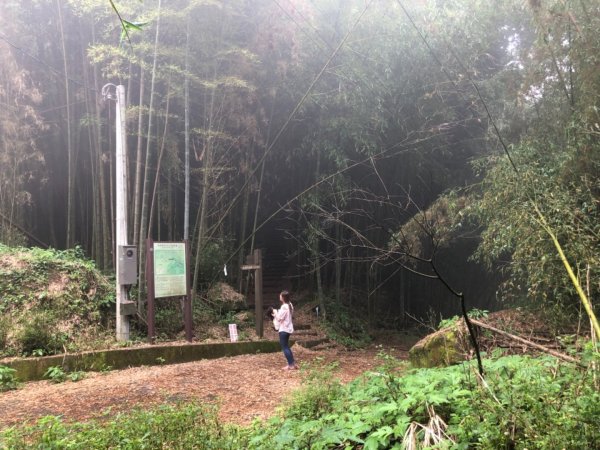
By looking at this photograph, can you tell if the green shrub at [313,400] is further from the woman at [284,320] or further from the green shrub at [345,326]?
the green shrub at [345,326]

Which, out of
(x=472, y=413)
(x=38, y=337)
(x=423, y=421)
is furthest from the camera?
(x=38, y=337)

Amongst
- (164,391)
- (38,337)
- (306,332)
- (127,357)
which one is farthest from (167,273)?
(306,332)

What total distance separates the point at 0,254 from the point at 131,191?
85.4 inches

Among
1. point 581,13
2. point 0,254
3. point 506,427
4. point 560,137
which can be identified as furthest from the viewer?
point 0,254

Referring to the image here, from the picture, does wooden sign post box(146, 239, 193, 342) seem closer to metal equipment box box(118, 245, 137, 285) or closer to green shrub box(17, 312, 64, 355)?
metal equipment box box(118, 245, 137, 285)

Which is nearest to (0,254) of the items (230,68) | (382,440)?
(230,68)

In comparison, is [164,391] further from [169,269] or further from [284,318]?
[169,269]

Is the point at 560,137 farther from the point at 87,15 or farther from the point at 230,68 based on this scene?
the point at 87,15

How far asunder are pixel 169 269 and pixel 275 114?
3705 millimetres

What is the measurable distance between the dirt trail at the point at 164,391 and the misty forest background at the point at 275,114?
1.75m

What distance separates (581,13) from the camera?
4.48m

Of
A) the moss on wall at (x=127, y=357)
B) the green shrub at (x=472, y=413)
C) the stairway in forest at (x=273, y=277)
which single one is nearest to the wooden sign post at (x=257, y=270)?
the moss on wall at (x=127, y=357)

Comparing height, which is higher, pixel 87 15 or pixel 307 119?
pixel 87 15

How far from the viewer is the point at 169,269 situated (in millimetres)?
6340
